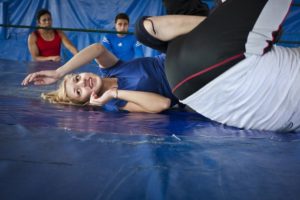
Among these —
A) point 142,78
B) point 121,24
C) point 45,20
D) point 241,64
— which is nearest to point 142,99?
point 142,78

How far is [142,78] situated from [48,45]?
2060 millimetres

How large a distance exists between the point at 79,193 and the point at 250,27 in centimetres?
58

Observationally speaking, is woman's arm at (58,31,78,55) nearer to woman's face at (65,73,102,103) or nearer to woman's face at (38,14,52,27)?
woman's face at (38,14,52,27)

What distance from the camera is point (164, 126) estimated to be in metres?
1.13

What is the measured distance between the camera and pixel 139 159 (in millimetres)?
772

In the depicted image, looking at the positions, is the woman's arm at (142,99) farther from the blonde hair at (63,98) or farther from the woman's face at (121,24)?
the woman's face at (121,24)

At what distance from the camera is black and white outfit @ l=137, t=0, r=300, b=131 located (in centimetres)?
89

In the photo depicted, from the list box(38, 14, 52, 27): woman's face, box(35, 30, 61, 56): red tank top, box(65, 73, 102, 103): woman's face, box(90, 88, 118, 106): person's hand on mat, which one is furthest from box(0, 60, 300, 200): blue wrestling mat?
box(35, 30, 61, 56): red tank top

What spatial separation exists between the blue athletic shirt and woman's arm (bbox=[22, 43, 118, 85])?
0.21ft

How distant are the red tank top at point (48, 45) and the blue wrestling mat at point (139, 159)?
6.85 ft

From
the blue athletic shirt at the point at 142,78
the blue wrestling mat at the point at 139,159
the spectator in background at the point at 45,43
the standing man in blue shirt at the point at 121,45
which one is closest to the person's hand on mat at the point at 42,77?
the blue wrestling mat at the point at 139,159

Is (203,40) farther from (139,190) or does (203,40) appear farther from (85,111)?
(85,111)

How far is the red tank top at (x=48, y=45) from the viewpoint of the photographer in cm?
318

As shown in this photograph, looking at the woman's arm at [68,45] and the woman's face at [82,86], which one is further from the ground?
the woman's arm at [68,45]
